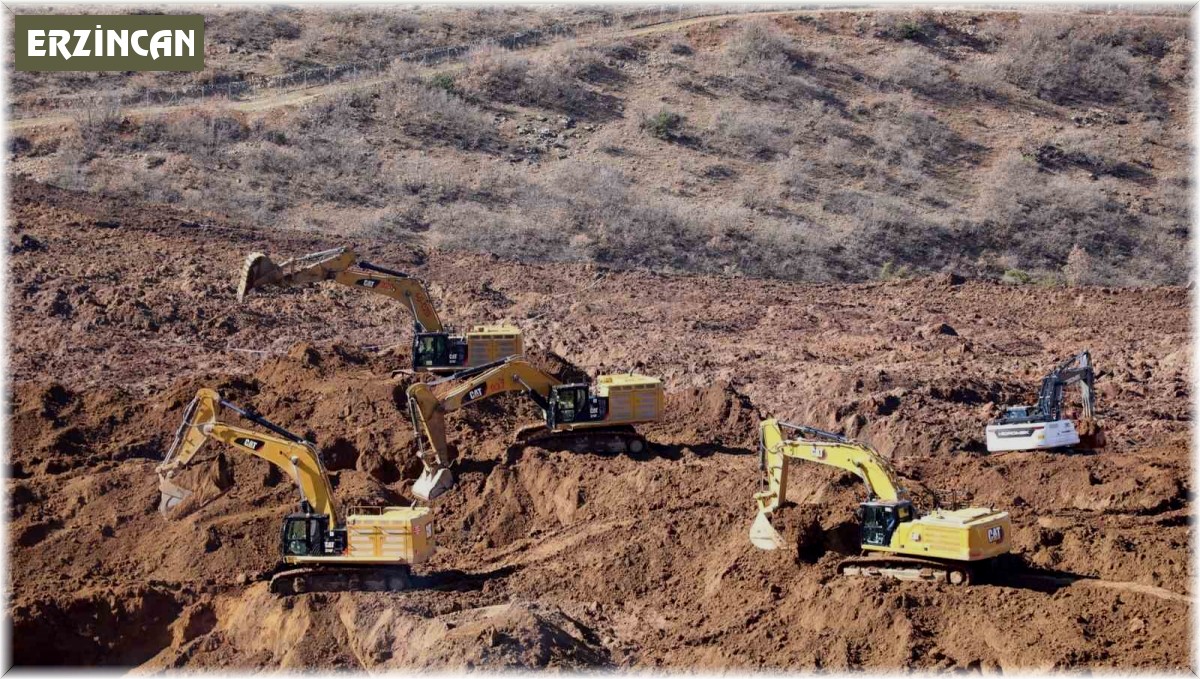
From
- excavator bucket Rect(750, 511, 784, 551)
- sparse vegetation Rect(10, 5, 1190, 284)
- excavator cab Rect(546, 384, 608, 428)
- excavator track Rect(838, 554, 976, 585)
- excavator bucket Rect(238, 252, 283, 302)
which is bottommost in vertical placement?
sparse vegetation Rect(10, 5, 1190, 284)

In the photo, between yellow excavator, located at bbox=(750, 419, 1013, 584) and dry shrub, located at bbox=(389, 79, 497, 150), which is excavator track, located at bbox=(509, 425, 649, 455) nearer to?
yellow excavator, located at bbox=(750, 419, 1013, 584)

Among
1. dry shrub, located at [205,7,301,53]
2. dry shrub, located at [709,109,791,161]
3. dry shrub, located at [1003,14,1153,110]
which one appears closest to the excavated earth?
dry shrub, located at [709,109,791,161]

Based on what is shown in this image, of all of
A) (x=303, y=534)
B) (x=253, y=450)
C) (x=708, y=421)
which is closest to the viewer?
(x=303, y=534)

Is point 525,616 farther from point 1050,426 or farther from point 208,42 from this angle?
point 208,42

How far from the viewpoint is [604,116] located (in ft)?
182

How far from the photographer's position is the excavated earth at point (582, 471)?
66.0 ft

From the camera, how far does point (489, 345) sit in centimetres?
3173

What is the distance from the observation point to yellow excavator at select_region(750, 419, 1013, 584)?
826 inches

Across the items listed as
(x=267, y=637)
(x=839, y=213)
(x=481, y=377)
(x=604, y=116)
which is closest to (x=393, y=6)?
(x=604, y=116)

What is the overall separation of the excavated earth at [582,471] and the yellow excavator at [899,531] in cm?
34

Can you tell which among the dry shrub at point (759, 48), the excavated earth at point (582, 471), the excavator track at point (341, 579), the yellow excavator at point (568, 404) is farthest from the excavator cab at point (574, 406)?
the dry shrub at point (759, 48)

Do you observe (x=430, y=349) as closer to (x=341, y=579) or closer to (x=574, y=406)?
(x=574, y=406)

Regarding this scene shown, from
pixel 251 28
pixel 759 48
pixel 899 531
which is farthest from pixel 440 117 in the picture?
pixel 899 531

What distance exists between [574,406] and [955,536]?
344 inches
